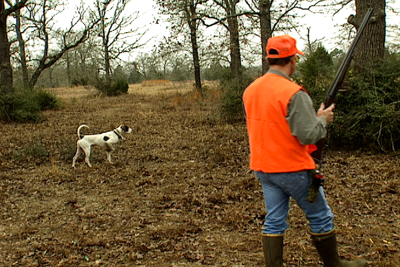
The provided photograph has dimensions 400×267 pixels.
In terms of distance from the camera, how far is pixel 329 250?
315cm

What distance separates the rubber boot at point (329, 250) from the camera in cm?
308

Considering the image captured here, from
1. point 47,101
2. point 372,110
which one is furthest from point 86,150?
point 47,101

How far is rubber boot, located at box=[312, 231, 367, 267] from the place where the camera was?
10.1 ft

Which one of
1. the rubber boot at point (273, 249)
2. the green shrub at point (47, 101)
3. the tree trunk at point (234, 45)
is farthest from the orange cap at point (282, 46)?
the green shrub at point (47, 101)

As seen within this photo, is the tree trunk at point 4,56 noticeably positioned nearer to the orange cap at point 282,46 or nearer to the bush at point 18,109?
the bush at point 18,109

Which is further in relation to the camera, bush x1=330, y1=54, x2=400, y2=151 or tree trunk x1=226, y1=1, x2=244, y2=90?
tree trunk x1=226, y1=1, x2=244, y2=90

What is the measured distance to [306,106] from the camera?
2.68m

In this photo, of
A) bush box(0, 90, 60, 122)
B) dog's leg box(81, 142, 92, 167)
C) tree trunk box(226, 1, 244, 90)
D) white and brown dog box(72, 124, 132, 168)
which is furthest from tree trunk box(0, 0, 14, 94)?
dog's leg box(81, 142, 92, 167)

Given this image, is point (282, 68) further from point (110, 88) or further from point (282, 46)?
point (110, 88)

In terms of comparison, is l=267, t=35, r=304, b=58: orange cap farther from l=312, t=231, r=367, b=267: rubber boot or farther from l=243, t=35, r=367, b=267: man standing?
l=312, t=231, r=367, b=267: rubber boot

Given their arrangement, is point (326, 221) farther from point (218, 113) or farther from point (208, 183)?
point (218, 113)

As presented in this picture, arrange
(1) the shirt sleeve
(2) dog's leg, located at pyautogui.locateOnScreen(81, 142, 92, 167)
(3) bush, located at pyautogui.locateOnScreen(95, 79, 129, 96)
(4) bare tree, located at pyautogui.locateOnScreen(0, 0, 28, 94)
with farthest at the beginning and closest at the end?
(3) bush, located at pyautogui.locateOnScreen(95, 79, 129, 96) → (4) bare tree, located at pyautogui.locateOnScreen(0, 0, 28, 94) → (2) dog's leg, located at pyautogui.locateOnScreen(81, 142, 92, 167) → (1) the shirt sleeve

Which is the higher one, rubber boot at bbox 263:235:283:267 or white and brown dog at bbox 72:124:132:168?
A: white and brown dog at bbox 72:124:132:168

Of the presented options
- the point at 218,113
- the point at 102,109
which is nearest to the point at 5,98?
the point at 102,109
